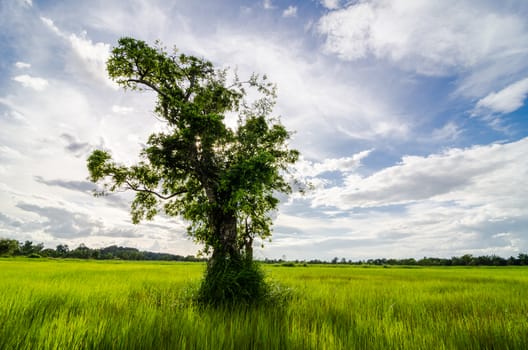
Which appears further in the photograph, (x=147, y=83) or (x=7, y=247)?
(x=7, y=247)

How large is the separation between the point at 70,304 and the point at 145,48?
875 centimetres

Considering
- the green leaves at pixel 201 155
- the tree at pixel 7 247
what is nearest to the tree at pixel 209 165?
the green leaves at pixel 201 155

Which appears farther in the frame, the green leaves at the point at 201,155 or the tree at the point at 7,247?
the tree at the point at 7,247

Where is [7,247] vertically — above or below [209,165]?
below

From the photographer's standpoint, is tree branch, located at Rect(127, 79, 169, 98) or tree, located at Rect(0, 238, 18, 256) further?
tree, located at Rect(0, 238, 18, 256)

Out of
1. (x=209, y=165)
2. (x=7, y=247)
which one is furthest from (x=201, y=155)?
(x=7, y=247)

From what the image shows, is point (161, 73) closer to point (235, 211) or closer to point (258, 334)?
point (235, 211)

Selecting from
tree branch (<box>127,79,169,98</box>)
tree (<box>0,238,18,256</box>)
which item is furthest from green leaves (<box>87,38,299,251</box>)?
tree (<box>0,238,18,256</box>)

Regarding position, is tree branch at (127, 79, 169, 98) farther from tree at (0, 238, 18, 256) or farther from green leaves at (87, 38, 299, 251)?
tree at (0, 238, 18, 256)

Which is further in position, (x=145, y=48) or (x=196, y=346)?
(x=145, y=48)

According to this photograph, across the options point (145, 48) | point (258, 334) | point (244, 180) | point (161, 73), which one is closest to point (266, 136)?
point (244, 180)

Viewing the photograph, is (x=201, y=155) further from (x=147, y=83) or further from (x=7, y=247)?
(x=7, y=247)

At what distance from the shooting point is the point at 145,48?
9.88 metres

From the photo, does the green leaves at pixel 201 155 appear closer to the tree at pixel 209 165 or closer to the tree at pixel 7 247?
the tree at pixel 209 165
